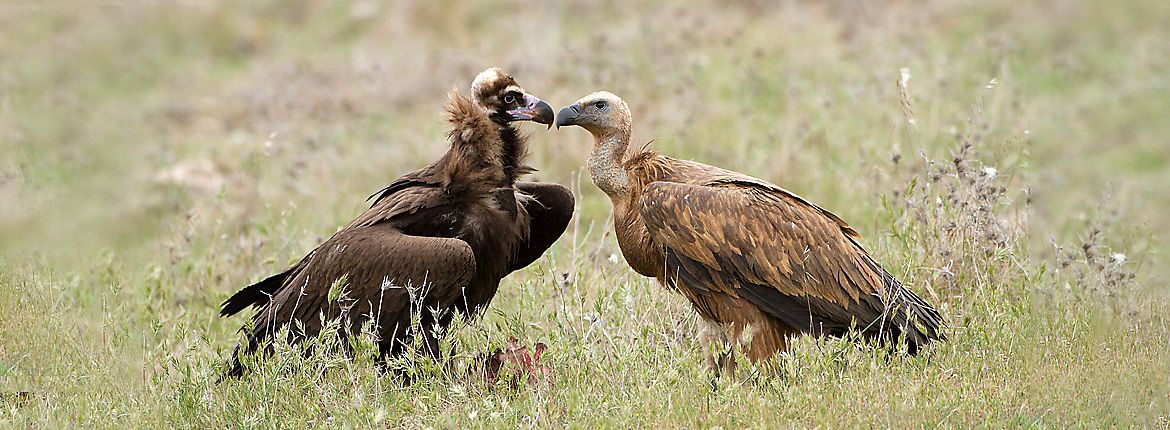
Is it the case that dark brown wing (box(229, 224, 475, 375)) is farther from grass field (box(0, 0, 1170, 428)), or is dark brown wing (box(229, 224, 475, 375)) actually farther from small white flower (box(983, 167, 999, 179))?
small white flower (box(983, 167, 999, 179))

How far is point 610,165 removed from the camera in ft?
20.5

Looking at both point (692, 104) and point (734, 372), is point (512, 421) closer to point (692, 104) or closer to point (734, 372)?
point (734, 372)

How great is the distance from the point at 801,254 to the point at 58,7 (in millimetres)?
16412

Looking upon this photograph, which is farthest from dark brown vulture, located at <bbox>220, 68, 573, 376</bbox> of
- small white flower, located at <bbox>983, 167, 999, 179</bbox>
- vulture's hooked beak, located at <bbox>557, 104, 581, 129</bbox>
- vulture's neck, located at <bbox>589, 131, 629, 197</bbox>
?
small white flower, located at <bbox>983, 167, 999, 179</bbox>

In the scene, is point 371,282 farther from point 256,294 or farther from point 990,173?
point 990,173

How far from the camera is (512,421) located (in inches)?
204

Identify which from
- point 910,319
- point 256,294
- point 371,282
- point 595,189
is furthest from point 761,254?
point 595,189

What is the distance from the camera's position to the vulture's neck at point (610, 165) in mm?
6219

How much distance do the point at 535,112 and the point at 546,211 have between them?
652 mm

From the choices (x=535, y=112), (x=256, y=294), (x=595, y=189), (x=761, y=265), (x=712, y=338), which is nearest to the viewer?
(x=761, y=265)

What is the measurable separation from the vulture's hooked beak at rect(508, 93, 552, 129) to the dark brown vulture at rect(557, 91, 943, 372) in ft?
2.32

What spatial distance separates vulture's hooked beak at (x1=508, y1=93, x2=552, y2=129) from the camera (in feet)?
21.1

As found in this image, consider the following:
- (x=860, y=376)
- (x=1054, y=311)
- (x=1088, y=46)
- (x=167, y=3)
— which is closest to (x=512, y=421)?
(x=860, y=376)

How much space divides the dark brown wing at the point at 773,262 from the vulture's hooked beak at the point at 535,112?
2.71 ft
